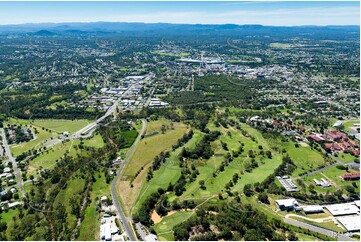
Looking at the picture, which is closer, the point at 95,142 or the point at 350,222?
the point at 350,222

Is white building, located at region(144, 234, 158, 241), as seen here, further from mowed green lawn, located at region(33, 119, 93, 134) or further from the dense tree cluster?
mowed green lawn, located at region(33, 119, 93, 134)

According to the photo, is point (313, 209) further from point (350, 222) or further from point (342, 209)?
point (350, 222)

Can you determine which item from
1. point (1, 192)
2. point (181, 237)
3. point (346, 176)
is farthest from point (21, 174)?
point (346, 176)

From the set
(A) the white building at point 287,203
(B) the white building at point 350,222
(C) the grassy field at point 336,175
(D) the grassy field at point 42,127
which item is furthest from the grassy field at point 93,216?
(C) the grassy field at point 336,175

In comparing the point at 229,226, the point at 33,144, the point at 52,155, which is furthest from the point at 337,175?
the point at 33,144

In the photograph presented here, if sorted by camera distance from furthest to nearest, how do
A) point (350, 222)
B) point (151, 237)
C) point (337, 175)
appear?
point (337, 175) < point (350, 222) < point (151, 237)

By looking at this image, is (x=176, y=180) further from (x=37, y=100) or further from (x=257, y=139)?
(x=37, y=100)

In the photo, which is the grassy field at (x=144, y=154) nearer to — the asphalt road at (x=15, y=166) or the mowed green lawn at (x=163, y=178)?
the mowed green lawn at (x=163, y=178)

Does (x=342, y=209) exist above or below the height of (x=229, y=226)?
above
